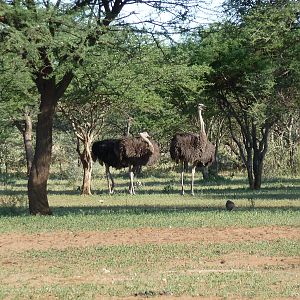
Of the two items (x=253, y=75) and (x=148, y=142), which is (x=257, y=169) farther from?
(x=148, y=142)

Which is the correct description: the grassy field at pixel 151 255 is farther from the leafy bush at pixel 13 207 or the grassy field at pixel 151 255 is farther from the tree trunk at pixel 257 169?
the tree trunk at pixel 257 169

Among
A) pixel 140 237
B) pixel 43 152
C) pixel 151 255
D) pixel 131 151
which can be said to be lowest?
pixel 151 255

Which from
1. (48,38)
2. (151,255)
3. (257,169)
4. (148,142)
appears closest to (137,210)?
(48,38)

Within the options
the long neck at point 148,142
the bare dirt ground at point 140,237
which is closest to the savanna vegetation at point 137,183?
the bare dirt ground at point 140,237

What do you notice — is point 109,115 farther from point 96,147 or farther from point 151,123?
point 151,123

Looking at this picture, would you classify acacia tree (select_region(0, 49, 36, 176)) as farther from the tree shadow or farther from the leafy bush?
the tree shadow

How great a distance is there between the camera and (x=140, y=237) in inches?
589

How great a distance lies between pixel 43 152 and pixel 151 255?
7989 millimetres

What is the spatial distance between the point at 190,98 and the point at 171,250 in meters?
19.9

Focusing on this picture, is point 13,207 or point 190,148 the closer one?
point 13,207

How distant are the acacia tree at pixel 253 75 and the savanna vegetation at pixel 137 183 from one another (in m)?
0.08

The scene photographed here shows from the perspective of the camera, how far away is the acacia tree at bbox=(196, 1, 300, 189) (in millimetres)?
25766

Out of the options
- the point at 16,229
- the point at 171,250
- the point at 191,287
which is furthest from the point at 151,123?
the point at 191,287

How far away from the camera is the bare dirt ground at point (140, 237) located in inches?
563
